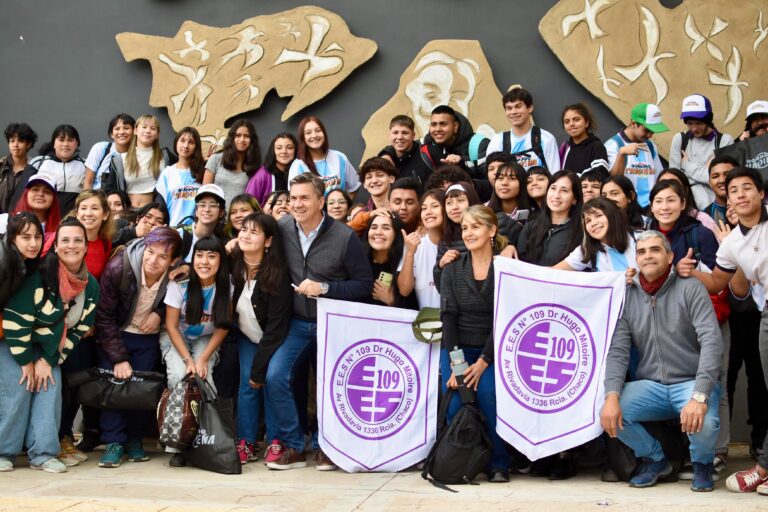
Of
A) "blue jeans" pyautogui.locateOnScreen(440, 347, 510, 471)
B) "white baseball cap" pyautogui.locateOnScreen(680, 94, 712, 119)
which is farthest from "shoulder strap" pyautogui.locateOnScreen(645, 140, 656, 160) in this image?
"blue jeans" pyautogui.locateOnScreen(440, 347, 510, 471)

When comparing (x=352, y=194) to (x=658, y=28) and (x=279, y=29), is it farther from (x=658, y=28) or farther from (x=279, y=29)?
(x=658, y=28)

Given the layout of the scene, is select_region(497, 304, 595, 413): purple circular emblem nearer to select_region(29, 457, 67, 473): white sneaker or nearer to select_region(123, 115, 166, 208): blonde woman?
select_region(29, 457, 67, 473): white sneaker

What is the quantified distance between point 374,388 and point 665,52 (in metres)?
4.10

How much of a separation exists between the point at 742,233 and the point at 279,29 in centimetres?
500

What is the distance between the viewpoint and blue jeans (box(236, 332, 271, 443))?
19.0ft

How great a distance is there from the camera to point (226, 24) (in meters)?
9.05

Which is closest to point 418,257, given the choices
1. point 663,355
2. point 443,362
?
point 443,362

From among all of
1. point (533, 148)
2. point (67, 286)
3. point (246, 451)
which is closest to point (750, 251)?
point (533, 148)

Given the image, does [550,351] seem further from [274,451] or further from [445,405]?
[274,451]

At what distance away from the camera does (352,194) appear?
763cm

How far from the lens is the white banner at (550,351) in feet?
17.1

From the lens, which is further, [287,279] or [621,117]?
[621,117]

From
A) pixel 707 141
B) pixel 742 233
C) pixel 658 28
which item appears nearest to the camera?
pixel 742 233

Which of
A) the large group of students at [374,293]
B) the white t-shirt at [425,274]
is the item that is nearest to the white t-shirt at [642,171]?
the large group of students at [374,293]
